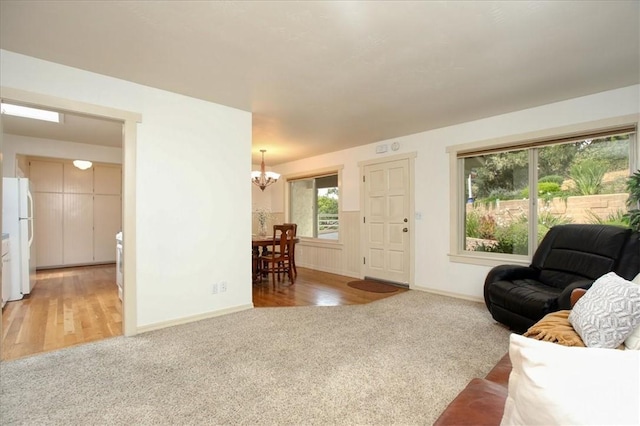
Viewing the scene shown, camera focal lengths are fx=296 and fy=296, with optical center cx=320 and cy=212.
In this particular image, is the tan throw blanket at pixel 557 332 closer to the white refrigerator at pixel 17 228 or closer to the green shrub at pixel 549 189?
the green shrub at pixel 549 189

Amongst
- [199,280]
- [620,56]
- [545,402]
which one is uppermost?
[620,56]

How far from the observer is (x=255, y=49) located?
2.29 meters

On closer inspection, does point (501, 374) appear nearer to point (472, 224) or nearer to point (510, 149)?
point (472, 224)

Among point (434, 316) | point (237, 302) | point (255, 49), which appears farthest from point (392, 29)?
point (237, 302)

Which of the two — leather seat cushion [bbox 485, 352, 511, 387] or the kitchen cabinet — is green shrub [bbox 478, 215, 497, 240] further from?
the kitchen cabinet

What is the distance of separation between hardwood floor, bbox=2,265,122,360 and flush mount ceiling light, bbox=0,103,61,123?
7.65ft

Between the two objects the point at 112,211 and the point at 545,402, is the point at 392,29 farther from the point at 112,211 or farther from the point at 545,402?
the point at 112,211

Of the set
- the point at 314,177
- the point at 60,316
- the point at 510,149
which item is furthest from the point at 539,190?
the point at 60,316

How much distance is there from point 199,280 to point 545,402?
3265mm

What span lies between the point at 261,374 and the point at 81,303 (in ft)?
10.3

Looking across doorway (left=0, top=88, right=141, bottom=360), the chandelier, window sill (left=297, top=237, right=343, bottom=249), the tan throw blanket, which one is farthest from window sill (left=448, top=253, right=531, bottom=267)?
doorway (left=0, top=88, right=141, bottom=360)

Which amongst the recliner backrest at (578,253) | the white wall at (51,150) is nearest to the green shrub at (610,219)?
the recliner backrest at (578,253)

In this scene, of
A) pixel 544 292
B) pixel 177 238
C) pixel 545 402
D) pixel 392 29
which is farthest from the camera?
pixel 177 238

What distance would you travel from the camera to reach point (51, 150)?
204 inches
